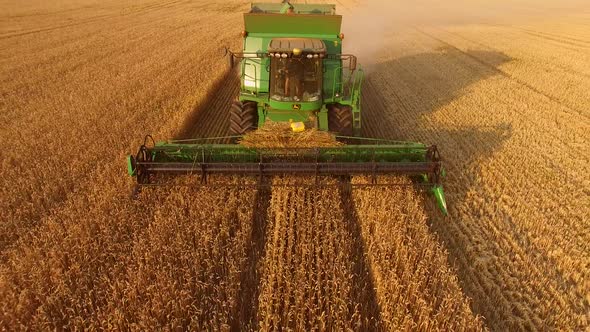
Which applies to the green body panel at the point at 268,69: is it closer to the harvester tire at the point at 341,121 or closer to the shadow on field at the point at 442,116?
the harvester tire at the point at 341,121

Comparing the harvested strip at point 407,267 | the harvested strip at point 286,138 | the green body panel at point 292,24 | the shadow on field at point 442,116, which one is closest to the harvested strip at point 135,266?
the harvested strip at point 286,138

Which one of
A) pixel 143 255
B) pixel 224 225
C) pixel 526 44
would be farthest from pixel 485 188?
pixel 526 44

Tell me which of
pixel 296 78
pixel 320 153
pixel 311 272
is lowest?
pixel 311 272

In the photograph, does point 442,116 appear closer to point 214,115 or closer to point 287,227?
point 214,115

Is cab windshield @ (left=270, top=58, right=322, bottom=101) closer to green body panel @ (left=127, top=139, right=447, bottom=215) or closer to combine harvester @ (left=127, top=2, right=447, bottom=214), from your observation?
combine harvester @ (left=127, top=2, right=447, bottom=214)

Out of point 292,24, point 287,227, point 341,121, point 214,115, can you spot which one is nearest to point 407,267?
point 287,227

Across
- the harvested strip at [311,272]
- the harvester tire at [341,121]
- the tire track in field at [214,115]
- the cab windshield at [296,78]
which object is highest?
the cab windshield at [296,78]
